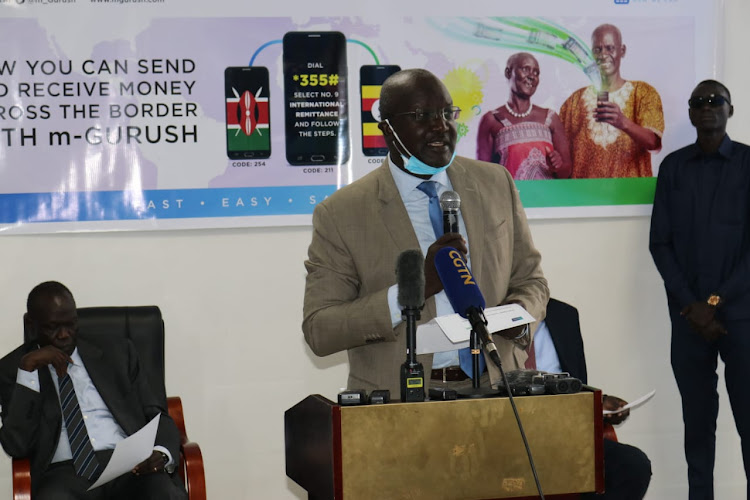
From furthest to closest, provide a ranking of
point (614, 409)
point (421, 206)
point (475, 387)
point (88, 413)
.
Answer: point (88, 413), point (614, 409), point (421, 206), point (475, 387)

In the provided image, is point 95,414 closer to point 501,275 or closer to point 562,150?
point 501,275

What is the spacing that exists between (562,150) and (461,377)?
246 centimetres

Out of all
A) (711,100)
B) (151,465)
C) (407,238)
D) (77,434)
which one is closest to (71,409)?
(77,434)

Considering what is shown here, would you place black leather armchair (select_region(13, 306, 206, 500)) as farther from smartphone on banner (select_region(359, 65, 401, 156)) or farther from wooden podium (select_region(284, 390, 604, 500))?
wooden podium (select_region(284, 390, 604, 500))

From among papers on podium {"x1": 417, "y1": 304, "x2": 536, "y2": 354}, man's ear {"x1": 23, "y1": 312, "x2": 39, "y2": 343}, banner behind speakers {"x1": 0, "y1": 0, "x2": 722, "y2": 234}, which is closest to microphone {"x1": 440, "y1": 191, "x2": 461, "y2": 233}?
papers on podium {"x1": 417, "y1": 304, "x2": 536, "y2": 354}

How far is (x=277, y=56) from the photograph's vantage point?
445 centimetres

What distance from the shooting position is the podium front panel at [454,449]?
197cm

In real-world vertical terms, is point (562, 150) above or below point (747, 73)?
below

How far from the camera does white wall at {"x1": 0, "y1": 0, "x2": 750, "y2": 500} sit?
439cm

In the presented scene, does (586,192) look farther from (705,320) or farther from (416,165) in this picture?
(416,165)

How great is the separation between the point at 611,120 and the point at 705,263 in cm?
86

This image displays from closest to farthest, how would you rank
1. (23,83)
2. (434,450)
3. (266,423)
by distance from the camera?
1. (434,450)
2. (23,83)
3. (266,423)

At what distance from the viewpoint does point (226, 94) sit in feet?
14.4

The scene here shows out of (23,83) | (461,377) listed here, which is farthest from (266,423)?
(461,377)
